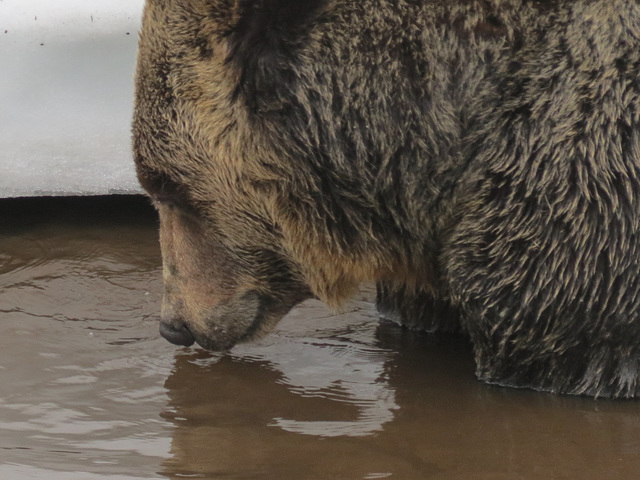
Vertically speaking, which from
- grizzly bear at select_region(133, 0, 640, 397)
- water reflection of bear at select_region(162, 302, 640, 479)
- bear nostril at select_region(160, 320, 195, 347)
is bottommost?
water reflection of bear at select_region(162, 302, 640, 479)

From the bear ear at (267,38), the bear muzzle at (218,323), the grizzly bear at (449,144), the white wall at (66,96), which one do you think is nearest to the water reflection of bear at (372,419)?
the bear muzzle at (218,323)

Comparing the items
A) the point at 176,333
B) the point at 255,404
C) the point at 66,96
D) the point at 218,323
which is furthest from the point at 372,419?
the point at 66,96

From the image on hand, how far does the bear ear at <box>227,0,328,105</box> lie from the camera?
3701mm

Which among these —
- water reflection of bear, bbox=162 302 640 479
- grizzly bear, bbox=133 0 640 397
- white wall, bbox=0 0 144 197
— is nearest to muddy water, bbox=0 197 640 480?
water reflection of bear, bbox=162 302 640 479

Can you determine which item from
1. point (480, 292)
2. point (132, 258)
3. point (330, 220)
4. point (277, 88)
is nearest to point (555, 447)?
point (480, 292)

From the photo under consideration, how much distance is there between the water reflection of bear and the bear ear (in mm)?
1232

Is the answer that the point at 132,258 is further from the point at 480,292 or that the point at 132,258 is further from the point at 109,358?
the point at 480,292

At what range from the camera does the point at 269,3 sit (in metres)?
3.67

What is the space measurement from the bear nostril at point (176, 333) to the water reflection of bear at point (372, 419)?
11cm

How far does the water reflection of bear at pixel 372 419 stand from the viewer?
3.30 metres

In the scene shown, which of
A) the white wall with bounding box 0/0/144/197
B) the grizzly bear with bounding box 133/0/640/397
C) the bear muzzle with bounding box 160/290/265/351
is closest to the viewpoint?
the grizzly bear with bounding box 133/0/640/397

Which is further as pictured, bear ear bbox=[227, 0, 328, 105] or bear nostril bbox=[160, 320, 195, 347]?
bear nostril bbox=[160, 320, 195, 347]

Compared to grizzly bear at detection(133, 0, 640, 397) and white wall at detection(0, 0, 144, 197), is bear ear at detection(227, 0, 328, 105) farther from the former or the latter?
white wall at detection(0, 0, 144, 197)

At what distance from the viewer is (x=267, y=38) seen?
374cm
